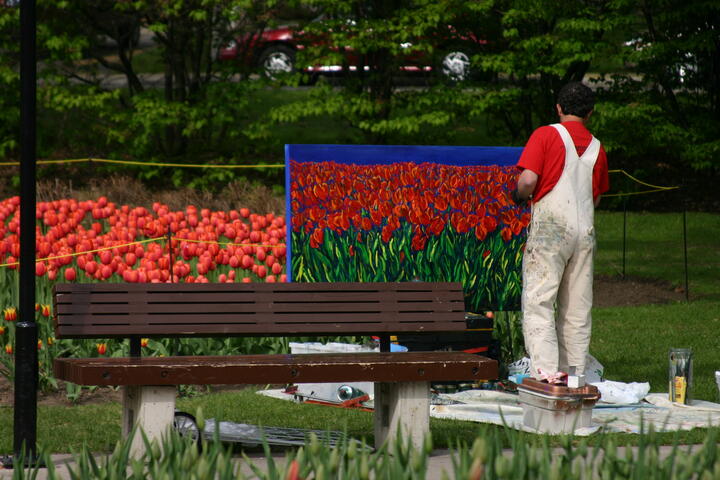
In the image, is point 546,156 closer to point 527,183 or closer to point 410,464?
point 527,183

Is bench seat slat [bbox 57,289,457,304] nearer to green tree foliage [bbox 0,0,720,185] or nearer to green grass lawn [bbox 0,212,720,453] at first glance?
green grass lawn [bbox 0,212,720,453]

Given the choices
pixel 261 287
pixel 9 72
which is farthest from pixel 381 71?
pixel 261 287

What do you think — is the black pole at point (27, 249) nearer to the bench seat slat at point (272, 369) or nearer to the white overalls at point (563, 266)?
the bench seat slat at point (272, 369)

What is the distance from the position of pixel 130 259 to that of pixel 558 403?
478 cm

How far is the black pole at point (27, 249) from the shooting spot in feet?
19.4

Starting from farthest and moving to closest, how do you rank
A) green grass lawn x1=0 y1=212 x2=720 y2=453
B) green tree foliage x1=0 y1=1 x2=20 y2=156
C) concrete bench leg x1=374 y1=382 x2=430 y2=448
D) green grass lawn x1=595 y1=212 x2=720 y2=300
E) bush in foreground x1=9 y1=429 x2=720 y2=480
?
1. green tree foliage x1=0 y1=1 x2=20 y2=156
2. green grass lawn x1=595 y1=212 x2=720 y2=300
3. green grass lawn x1=0 y1=212 x2=720 y2=453
4. concrete bench leg x1=374 y1=382 x2=430 y2=448
5. bush in foreground x1=9 y1=429 x2=720 y2=480

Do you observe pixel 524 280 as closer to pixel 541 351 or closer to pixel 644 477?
pixel 541 351

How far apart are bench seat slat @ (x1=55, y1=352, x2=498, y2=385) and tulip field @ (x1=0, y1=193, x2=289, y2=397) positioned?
2667 millimetres

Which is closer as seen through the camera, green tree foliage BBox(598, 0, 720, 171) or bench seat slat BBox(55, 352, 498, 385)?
bench seat slat BBox(55, 352, 498, 385)

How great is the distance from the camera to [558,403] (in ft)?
23.3

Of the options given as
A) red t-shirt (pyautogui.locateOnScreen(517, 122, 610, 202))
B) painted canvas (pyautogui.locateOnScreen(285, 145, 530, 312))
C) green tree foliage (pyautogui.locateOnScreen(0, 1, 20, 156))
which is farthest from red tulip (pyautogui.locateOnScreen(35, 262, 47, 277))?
green tree foliage (pyautogui.locateOnScreen(0, 1, 20, 156))

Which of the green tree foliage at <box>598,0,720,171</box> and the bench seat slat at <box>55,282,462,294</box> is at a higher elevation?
the green tree foliage at <box>598,0,720,171</box>

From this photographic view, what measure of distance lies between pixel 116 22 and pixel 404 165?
490 inches

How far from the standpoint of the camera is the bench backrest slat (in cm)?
644
